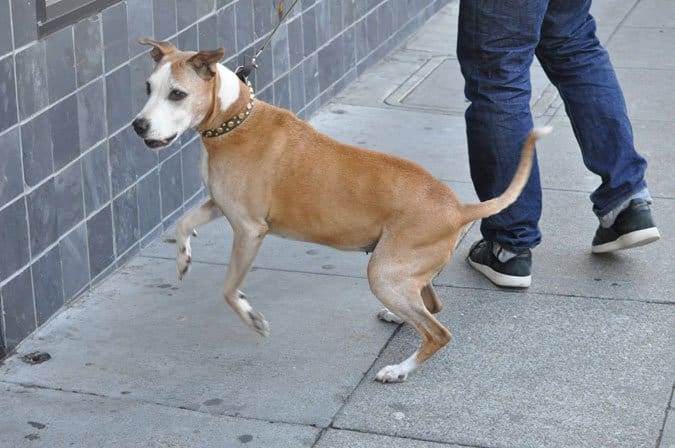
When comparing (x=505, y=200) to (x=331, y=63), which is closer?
(x=505, y=200)

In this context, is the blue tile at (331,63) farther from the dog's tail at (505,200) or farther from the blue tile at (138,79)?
the dog's tail at (505,200)

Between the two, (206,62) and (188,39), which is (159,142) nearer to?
(206,62)

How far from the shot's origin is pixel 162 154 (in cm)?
558

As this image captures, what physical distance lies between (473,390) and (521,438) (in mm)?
380

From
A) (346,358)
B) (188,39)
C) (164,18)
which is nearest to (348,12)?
(188,39)

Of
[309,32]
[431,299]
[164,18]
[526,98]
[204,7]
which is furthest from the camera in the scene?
[309,32]

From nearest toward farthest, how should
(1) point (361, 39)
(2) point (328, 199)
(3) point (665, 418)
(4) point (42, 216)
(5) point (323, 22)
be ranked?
(3) point (665, 418)
(2) point (328, 199)
(4) point (42, 216)
(5) point (323, 22)
(1) point (361, 39)

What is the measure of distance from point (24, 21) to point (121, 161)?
0.98 metres

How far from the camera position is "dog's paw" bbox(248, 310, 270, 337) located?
4.44 metres

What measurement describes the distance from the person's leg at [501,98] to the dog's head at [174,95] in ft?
3.96

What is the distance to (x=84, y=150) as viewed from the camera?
4930mm

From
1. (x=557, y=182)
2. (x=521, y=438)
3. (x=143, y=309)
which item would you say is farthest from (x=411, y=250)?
(x=557, y=182)

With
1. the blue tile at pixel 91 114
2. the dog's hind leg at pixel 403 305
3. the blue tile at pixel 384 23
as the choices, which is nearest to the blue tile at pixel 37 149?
the blue tile at pixel 91 114

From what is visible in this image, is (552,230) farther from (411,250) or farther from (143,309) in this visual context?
(143,309)
